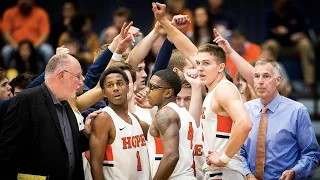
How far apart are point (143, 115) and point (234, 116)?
4.06 ft

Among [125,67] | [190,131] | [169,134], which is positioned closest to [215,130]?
[190,131]

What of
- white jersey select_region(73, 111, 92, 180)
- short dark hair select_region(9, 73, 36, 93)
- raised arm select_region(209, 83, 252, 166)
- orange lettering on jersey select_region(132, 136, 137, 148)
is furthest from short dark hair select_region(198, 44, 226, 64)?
short dark hair select_region(9, 73, 36, 93)

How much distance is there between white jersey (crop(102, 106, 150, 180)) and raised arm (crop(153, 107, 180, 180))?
263mm

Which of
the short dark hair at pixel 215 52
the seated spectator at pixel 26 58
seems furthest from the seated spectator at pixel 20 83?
the seated spectator at pixel 26 58

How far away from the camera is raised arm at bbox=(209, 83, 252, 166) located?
281 inches

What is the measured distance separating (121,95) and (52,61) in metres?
0.69

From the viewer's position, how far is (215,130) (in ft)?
24.4

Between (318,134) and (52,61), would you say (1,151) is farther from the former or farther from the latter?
(318,134)

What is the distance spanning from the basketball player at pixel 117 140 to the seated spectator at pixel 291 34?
6.64 m

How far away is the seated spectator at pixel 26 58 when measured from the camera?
12281mm

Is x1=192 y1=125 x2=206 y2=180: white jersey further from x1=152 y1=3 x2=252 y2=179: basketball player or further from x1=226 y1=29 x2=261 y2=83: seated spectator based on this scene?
x1=226 y1=29 x2=261 y2=83: seated spectator

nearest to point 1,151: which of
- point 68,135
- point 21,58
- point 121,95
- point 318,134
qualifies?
point 68,135

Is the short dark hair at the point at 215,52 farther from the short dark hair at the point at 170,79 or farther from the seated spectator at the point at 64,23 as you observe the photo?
the seated spectator at the point at 64,23

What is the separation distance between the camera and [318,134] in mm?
12477
